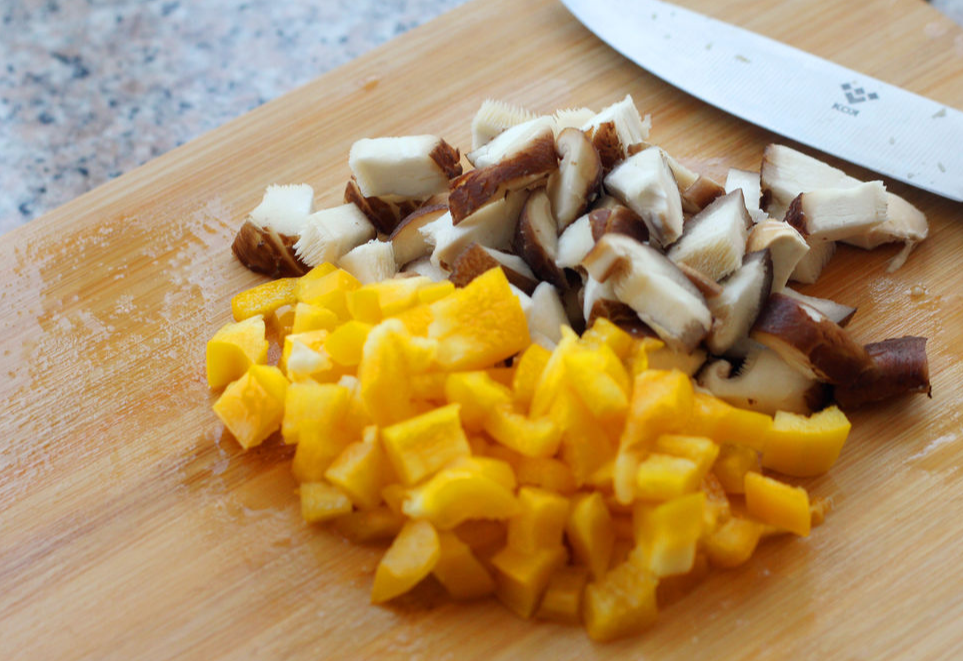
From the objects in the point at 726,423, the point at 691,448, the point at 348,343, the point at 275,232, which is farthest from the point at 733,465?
the point at 275,232

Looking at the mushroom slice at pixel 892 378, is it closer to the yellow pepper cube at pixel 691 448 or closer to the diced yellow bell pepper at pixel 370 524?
the yellow pepper cube at pixel 691 448

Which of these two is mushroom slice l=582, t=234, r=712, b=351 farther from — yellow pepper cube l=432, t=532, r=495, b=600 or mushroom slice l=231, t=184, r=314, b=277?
mushroom slice l=231, t=184, r=314, b=277

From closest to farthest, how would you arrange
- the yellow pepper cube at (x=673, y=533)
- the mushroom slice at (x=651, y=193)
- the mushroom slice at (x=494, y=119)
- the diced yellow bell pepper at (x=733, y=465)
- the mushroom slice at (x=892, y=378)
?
the yellow pepper cube at (x=673, y=533) < the diced yellow bell pepper at (x=733, y=465) < the mushroom slice at (x=892, y=378) < the mushroom slice at (x=651, y=193) < the mushroom slice at (x=494, y=119)

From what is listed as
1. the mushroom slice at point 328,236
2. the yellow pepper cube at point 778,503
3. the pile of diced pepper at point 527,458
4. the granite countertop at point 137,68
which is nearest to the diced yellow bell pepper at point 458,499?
the pile of diced pepper at point 527,458

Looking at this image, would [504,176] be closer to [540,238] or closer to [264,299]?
[540,238]

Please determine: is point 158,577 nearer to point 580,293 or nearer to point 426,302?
point 426,302
